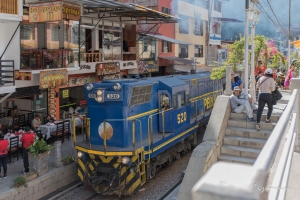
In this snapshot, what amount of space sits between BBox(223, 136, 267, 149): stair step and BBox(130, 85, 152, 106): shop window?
313 centimetres

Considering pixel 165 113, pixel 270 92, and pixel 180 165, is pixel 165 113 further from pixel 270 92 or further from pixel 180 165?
pixel 270 92

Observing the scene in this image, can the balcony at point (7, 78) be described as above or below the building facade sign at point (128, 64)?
below

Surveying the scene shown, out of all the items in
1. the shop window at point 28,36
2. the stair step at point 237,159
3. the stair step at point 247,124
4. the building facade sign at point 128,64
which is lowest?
the stair step at point 237,159

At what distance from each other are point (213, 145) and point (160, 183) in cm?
375

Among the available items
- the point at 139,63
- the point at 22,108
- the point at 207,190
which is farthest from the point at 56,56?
the point at 207,190

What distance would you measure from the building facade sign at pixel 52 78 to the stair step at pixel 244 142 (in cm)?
852

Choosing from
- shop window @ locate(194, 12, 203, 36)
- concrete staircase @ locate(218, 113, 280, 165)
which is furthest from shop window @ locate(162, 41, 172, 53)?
concrete staircase @ locate(218, 113, 280, 165)

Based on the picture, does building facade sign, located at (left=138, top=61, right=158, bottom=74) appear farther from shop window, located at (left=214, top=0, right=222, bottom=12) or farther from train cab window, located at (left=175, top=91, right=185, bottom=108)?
shop window, located at (left=214, top=0, right=222, bottom=12)

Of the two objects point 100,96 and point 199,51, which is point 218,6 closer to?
point 199,51

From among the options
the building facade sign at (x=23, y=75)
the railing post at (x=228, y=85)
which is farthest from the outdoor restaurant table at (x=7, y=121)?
the railing post at (x=228, y=85)

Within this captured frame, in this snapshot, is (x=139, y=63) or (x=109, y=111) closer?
(x=109, y=111)

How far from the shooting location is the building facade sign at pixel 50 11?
13062 millimetres

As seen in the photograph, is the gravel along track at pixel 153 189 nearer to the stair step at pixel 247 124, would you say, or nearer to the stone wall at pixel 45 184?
the stone wall at pixel 45 184

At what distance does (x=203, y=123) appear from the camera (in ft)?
51.5
